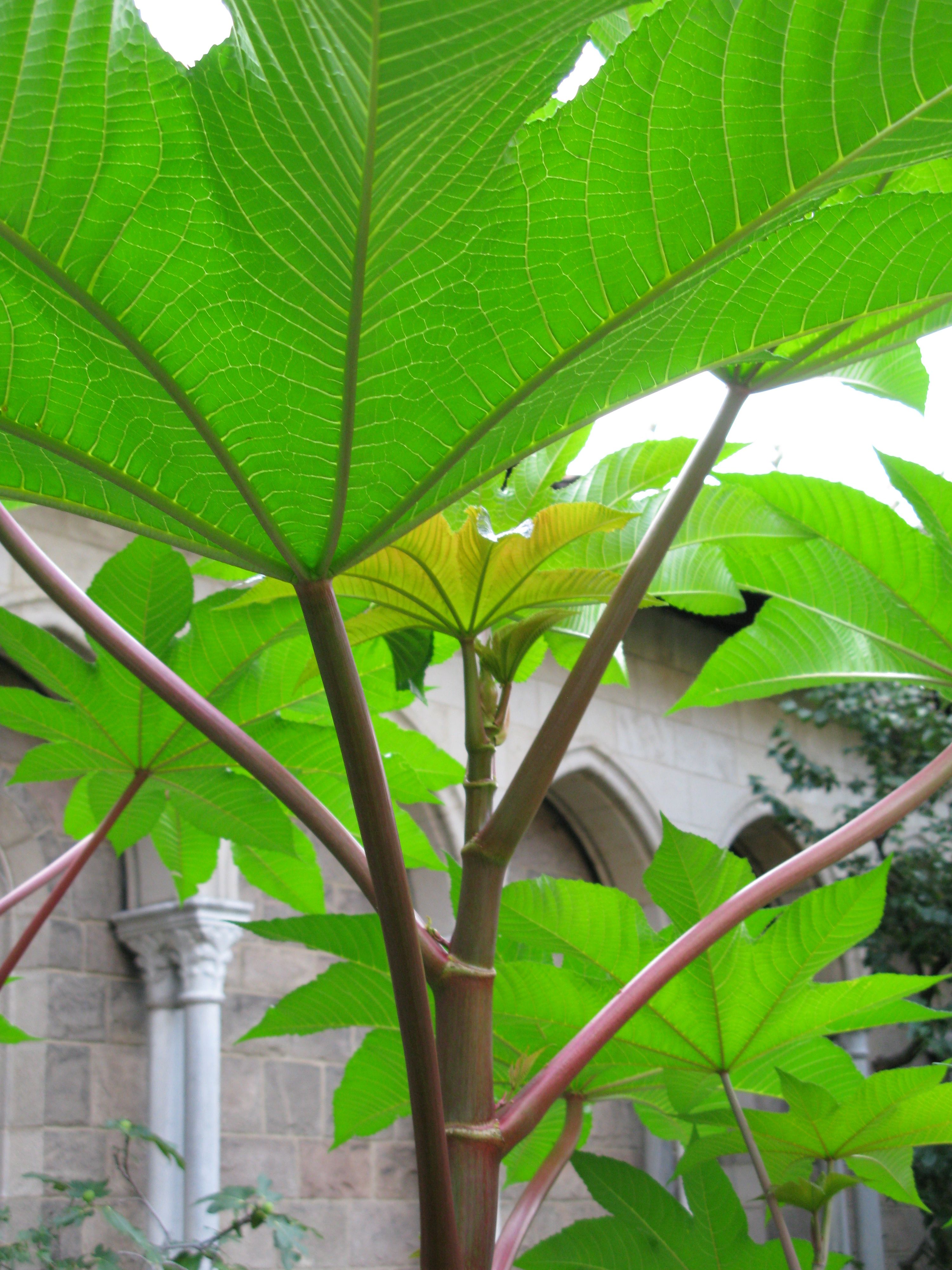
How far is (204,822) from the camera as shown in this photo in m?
0.83

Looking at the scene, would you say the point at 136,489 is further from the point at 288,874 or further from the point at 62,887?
the point at 288,874

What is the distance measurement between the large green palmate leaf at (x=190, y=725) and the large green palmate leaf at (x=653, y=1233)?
228 mm

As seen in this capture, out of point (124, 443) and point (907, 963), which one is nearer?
point (124, 443)

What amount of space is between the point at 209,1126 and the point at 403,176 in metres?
3.20

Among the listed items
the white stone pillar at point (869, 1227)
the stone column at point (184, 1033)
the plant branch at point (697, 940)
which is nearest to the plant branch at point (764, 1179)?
the plant branch at point (697, 940)

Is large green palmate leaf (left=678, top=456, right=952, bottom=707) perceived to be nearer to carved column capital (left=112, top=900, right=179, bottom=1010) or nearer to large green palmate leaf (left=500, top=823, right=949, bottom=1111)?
large green palmate leaf (left=500, top=823, right=949, bottom=1111)

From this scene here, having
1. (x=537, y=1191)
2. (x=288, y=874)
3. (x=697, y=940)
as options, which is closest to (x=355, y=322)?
(x=697, y=940)

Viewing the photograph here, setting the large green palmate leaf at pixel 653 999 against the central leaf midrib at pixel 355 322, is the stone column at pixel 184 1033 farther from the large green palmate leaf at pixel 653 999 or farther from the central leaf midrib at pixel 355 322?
the central leaf midrib at pixel 355 322

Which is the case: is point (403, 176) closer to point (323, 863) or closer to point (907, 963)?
point (323, 863)

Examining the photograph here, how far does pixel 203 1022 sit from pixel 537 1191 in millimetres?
2857

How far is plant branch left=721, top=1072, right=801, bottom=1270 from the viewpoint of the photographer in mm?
591

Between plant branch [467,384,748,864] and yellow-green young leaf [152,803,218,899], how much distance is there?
0.62m

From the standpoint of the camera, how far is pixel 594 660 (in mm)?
444

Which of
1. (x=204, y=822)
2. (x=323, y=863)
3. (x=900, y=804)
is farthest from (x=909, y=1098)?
(x=323, y=863)
